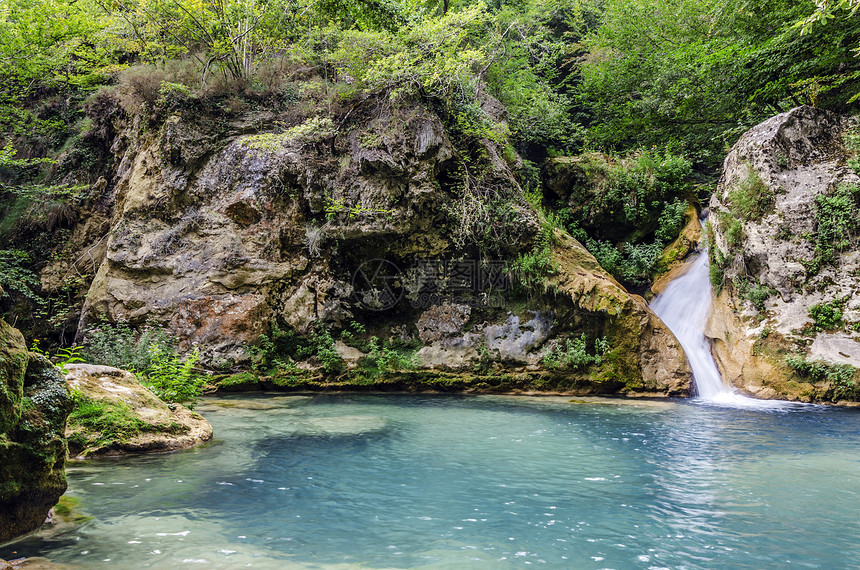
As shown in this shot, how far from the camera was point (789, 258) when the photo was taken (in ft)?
35.7

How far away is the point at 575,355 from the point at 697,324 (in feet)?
10.7

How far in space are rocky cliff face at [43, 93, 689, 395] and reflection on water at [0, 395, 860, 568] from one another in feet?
14.5

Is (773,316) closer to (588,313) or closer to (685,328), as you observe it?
(685,328)

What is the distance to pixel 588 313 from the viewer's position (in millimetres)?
11680

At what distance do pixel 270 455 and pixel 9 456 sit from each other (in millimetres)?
3207

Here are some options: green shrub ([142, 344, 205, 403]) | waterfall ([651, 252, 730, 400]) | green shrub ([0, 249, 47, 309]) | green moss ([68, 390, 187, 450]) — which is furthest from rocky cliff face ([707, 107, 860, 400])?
green shrub ([0, 249, 47, 309])

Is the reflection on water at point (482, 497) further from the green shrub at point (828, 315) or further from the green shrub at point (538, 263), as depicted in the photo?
the green shrub at point (538, 263)

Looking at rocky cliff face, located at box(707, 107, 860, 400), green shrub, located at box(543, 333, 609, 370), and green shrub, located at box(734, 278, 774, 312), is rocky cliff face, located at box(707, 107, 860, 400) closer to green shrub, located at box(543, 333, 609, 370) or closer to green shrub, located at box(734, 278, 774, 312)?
green shrub, located at box(734, 278, 774, 312)

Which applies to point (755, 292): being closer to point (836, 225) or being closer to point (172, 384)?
point (836, 225)

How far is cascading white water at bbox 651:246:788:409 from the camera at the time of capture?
34.6ft

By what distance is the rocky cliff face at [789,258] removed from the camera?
33.1 feet

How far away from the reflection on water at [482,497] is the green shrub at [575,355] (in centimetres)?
315

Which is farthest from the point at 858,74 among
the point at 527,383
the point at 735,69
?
the point at 527,383

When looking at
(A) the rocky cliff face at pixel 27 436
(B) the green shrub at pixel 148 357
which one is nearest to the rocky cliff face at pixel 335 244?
(B) the green shrub at pixel 148 357
